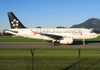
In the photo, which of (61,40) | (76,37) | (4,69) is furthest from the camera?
(76,37)

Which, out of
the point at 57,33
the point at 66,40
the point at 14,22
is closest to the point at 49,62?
the point at 66,40

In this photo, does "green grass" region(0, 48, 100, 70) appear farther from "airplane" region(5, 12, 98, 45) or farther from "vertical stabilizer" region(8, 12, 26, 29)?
"vertical stabilizer" region(8, 12, 26, 29)

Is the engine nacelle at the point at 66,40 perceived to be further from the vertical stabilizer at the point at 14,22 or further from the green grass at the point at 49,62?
the green grass at the point at 49,62

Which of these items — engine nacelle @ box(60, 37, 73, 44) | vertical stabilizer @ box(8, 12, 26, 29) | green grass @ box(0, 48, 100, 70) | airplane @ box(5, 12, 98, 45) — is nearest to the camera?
green grass @ box(0, 48, 100, 70)

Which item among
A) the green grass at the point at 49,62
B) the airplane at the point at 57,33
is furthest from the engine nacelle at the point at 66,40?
the green grass at the point at 49,62

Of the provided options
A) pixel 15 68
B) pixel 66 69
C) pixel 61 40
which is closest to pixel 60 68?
pixel 66 69

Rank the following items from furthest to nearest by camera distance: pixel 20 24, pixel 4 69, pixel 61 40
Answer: pixel 20 24 < pixel 61 40 < pixel 4 69

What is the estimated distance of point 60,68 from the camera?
11.2 metres

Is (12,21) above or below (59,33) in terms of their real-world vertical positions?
above

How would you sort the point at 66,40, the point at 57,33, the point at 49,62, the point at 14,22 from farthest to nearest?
the point at 14,22 → the point at 57,33 → the point at 66,40 → the point at 49,62

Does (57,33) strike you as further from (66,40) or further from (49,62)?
(49,62)

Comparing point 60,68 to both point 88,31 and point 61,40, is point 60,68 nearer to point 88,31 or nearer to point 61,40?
point 61,40

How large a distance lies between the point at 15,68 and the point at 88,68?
4347mm

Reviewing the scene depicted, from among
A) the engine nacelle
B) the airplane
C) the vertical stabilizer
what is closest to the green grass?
the engine nacelle
